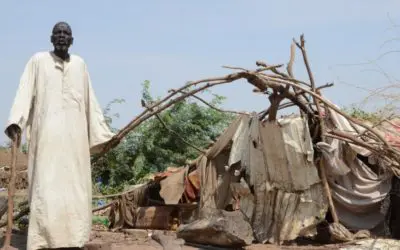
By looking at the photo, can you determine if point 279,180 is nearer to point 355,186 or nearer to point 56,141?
point 355,186

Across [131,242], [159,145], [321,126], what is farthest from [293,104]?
[159,145]

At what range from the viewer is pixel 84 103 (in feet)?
20.6

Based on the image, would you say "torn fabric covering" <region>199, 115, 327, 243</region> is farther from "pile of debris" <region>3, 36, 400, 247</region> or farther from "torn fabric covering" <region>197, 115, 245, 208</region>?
"torn fabric covering" <region>197, 115, 245, 208</region>

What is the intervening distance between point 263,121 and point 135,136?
7552mm

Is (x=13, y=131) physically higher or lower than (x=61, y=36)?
lower

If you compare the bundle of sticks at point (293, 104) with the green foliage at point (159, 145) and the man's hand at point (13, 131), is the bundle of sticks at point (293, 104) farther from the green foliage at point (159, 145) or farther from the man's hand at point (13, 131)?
the green foliage at point (159, 145)

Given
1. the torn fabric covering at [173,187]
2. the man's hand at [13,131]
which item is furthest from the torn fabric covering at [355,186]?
the man's hand at [13,131]

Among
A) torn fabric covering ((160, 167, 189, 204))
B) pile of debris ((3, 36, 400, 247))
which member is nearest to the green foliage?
torn fabric covering ((160, 167, 189, 204))

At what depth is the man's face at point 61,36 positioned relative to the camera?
6.07m

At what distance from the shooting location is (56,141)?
592 centimetres

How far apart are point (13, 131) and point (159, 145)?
30.1ft

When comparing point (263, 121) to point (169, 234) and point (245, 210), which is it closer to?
point (245, 210)

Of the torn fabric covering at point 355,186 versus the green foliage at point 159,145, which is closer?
the torn fabric covering at point 355,186

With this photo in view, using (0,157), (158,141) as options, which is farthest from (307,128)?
(0,157)
